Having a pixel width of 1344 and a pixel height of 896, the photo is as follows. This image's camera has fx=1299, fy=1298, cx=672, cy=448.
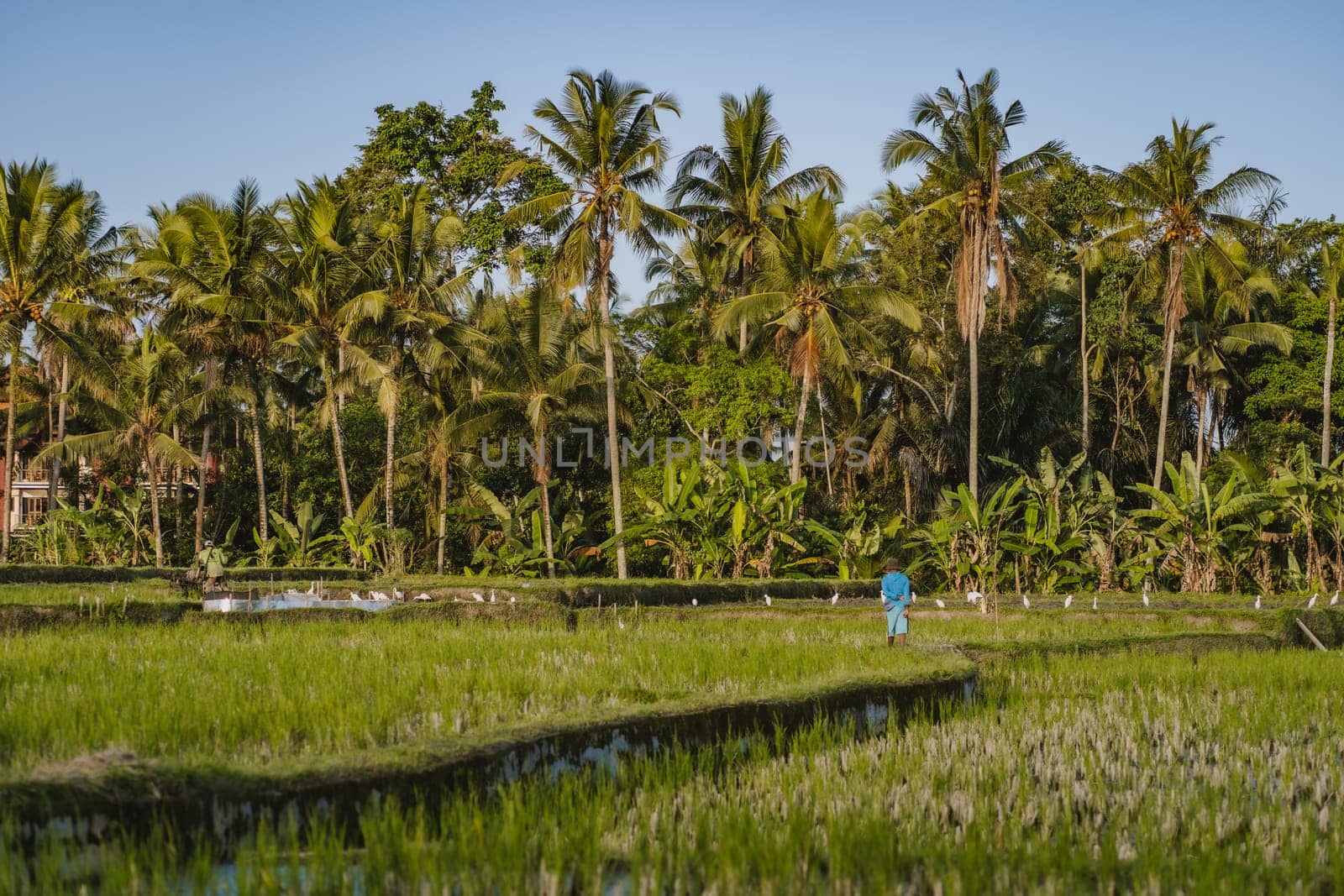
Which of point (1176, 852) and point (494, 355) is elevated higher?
point (494, 355)

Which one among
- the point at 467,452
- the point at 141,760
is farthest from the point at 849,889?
the point at 467,452

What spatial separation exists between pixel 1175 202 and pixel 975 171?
14.1 ft

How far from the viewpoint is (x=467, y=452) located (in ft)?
90.6

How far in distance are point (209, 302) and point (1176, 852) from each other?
2237cm

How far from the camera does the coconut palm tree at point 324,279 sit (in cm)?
2483

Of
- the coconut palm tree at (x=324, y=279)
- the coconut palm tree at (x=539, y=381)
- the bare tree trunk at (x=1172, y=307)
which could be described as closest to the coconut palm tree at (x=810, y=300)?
the coconut palm tree at (x=539, y=381)

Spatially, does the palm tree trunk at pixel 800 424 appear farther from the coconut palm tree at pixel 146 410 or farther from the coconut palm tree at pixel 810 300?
the coconut palm tree at pixel 146 410

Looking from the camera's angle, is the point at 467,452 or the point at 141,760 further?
the point at 467,452

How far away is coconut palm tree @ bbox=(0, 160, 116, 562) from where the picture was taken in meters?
23.2

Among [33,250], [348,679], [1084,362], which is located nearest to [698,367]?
[1084,362]

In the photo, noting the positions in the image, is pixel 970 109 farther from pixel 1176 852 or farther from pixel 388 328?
pixel 1176 852

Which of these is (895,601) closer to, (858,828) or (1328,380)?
(858,828)

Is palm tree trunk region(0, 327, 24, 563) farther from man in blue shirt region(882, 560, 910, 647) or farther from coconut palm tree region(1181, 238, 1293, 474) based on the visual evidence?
coconut palm tree region(1181, 238, 1293, 474)

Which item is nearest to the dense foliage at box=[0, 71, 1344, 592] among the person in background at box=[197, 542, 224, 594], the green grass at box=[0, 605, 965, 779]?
the person in background at box=[197, 542, 224, 594]
